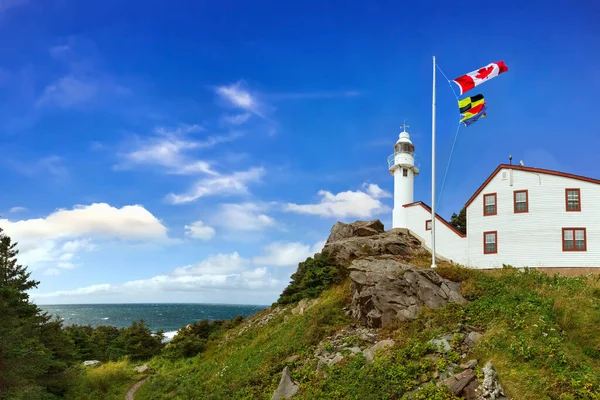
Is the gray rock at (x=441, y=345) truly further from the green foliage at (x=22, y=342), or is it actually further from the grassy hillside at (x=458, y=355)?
the green foliage at (x=22, y=342)

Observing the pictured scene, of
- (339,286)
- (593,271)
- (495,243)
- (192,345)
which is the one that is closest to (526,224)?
(495,243)

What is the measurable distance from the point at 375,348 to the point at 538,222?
14580mm

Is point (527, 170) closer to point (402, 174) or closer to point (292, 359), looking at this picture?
point (402, 174)

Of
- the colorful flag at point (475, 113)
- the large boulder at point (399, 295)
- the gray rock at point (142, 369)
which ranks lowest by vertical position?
the gray rock at point (142, 369)

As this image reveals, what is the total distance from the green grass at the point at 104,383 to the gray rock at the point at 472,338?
751 inches

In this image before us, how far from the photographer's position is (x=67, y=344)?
23.9 metres

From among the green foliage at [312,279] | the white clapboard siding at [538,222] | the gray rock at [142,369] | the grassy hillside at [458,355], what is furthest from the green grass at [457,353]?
the gray rock at [142,369]

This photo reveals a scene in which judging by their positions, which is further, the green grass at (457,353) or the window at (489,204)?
the window at (489,204)

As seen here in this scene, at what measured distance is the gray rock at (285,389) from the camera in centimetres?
1448

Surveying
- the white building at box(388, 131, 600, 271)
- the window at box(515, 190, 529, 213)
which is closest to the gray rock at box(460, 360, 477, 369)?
the white building at box(388, 131, 600, 271)

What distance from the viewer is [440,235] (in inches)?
1069

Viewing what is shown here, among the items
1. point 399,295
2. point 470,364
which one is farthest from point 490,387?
point 399,295

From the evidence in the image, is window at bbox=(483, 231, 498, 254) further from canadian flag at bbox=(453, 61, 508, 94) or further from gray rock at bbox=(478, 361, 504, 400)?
gray rock at bbox=(478, 361, 504, 400)

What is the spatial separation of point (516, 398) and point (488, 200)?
53.7 feet
